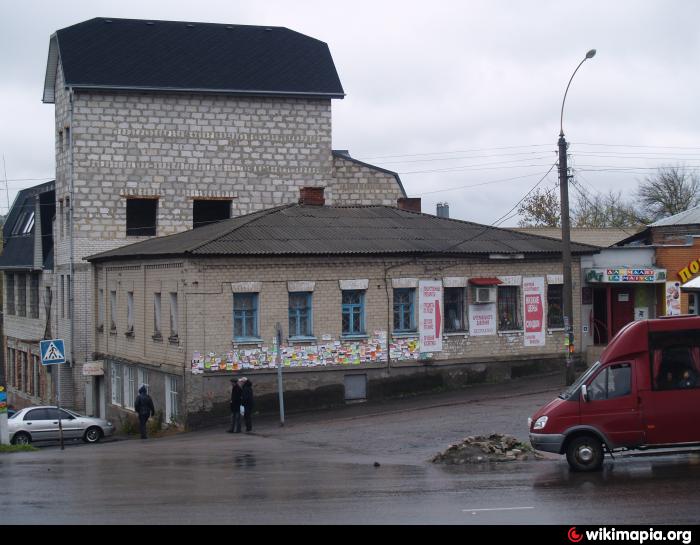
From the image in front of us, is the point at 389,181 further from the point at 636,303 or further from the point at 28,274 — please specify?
the point at 28,274

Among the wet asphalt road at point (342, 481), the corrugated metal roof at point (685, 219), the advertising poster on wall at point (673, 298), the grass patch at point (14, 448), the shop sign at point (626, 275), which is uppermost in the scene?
the corrugated metal roof at point (685, 219)

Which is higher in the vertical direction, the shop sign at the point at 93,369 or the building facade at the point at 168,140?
the building facade at the point at 168,140

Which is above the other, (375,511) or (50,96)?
(50,96)

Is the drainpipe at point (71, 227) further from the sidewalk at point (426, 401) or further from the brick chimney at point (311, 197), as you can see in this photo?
the sidewalk at point (426, 401)

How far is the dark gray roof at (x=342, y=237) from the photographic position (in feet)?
107

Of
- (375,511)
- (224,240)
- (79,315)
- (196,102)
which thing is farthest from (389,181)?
(375,511)

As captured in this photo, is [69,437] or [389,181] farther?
[389,181]

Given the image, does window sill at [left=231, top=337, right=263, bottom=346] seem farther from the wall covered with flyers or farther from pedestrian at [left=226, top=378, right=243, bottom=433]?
pedestrian at [left=226, top=378, right=243, bottom=433]

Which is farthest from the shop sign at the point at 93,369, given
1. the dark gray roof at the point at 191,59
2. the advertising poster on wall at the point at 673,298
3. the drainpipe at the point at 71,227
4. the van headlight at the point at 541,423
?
the van headlight at the point at 541,423

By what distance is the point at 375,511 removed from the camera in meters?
14.5

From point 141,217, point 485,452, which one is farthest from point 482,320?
point 141,217

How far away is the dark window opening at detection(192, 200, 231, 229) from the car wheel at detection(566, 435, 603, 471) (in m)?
30.1

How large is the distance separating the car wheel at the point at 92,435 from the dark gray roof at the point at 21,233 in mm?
15320
